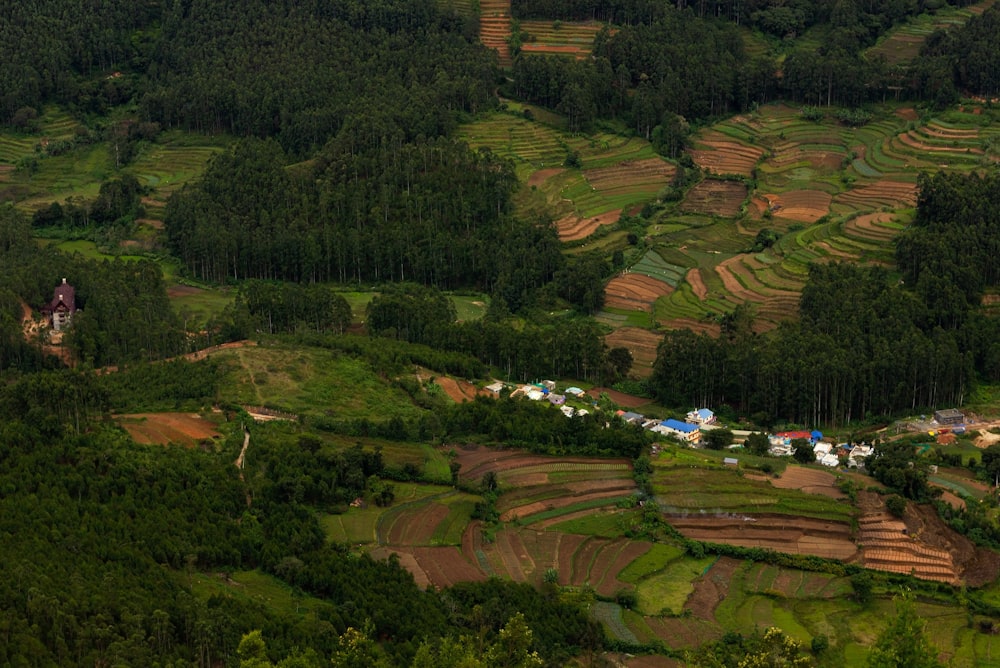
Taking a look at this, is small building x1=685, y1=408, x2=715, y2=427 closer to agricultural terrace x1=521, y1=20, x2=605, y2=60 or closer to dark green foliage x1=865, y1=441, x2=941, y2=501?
dark green foliage x1=865, y1=441, x2=941, y2=501

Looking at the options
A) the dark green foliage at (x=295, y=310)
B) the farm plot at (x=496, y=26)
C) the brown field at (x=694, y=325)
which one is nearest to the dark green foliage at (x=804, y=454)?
the brown field at (x=694, y=325)

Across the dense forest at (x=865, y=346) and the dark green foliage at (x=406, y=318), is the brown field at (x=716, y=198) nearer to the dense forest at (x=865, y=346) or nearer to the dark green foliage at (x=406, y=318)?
the dense forest at (x=865, y=346)

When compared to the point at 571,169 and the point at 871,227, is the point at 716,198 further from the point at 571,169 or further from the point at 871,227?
the point at 871,227

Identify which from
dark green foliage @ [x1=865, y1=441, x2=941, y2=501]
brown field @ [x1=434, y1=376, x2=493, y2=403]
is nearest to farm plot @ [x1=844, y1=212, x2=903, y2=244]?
dark green foliage @ [x1=865, y1=441, x2=941, y2=501]

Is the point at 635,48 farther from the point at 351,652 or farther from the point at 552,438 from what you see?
the point at 351,652

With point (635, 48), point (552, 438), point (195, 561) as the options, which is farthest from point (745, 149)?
point (195, 561)

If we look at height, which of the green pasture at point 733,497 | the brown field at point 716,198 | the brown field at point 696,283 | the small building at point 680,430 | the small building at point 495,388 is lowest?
the small building at point 680,430
